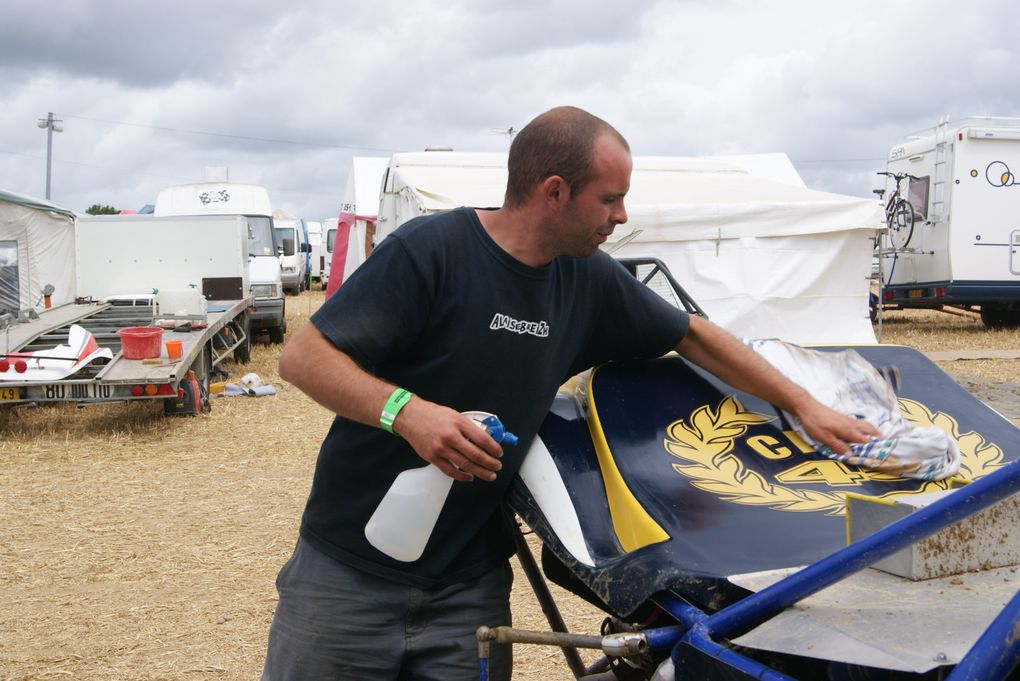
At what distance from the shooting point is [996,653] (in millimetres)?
1226

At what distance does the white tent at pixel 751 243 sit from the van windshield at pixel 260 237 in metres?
5.65

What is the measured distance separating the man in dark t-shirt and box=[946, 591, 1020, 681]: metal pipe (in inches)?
37.3

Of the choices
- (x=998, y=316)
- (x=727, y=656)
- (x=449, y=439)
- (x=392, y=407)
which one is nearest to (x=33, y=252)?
(x=392, y=407)

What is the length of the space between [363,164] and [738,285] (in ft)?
33.7

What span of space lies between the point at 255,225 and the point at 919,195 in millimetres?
11811

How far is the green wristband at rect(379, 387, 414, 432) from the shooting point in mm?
1968

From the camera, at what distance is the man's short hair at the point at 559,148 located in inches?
81.2

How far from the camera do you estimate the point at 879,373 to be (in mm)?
2561

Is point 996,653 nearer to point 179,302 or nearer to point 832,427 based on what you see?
point 832,427

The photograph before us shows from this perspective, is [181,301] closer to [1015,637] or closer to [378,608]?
[378,608]

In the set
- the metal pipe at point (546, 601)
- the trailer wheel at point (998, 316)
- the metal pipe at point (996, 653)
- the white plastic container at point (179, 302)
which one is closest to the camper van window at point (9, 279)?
the white plastic container at point (179, 302)

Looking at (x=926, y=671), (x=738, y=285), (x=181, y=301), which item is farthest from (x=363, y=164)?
(x=926, y=671)

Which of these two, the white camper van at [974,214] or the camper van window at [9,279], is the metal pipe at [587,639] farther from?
the white camper van at [974,214]

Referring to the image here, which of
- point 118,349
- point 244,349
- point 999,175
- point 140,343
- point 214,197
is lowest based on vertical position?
point 244,349
